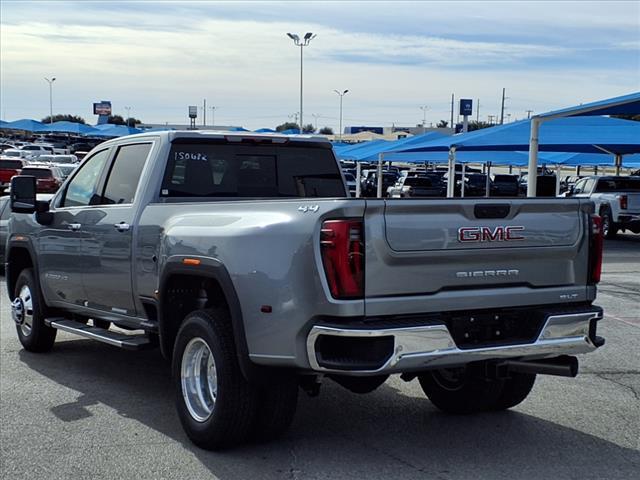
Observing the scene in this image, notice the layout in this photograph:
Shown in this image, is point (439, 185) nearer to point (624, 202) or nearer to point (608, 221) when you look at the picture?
point (608, 221)

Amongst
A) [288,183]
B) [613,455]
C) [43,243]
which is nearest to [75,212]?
[43,243]

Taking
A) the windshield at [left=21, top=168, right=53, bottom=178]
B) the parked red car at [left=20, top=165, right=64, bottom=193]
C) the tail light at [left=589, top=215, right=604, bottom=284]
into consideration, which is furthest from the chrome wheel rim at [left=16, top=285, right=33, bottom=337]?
the windshield at [left=21, top=168, right=53, bottom=178]

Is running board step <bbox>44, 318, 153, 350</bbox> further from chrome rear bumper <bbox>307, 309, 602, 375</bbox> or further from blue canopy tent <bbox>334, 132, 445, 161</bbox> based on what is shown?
blue canopy tent <bbox>334, 132, 445, 161</bbox>

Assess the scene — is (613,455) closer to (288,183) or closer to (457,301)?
(457,301)

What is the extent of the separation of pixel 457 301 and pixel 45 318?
4.75m

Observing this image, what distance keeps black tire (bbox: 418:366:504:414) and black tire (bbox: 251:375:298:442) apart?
1.16 metres

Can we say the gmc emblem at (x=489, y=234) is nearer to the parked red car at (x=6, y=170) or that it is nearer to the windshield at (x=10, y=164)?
the parked red car at (x=6, y=170)

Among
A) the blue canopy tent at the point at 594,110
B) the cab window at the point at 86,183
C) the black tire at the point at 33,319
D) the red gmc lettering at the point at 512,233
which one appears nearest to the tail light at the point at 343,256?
the red gmc lettering at the point at 512,233

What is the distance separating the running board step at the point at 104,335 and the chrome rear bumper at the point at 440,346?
2267mm

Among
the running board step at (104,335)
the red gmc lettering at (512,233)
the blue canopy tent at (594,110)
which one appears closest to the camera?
the red gmc lettering at (512,233)

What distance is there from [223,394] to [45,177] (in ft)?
104

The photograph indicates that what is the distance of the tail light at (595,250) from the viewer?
5.67m

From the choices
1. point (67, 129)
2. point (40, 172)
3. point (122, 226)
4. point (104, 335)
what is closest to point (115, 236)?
point (122, 226)

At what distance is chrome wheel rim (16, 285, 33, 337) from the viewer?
8.67 m
